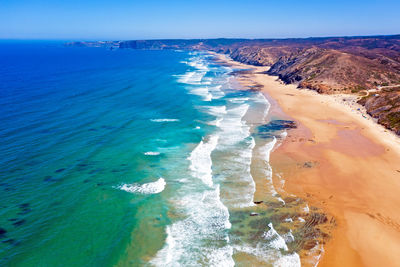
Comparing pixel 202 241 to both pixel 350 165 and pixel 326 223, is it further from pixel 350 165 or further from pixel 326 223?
pixel 350 165

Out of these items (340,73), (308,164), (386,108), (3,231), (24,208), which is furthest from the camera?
(340,73)

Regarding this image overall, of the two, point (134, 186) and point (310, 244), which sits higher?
point (310, 244)

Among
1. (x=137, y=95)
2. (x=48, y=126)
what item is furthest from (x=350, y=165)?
(x=137, y=95)

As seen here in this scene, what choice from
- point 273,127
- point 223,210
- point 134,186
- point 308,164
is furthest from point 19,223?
point 273,127

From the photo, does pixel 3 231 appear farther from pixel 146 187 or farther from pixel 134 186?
pixel 146 187

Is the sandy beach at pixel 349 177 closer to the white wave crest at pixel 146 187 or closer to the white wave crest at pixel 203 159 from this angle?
the white wave crest at pixel 203 159

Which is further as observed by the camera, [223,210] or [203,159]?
[203,159]

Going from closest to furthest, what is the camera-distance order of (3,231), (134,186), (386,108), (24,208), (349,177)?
1. (3,231)
2. (24,208)
3. (134,186)
4. (349,177)
5. (386,108)

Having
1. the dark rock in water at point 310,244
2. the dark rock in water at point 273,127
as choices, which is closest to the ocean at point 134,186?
the dark rock in water at point 273,127
